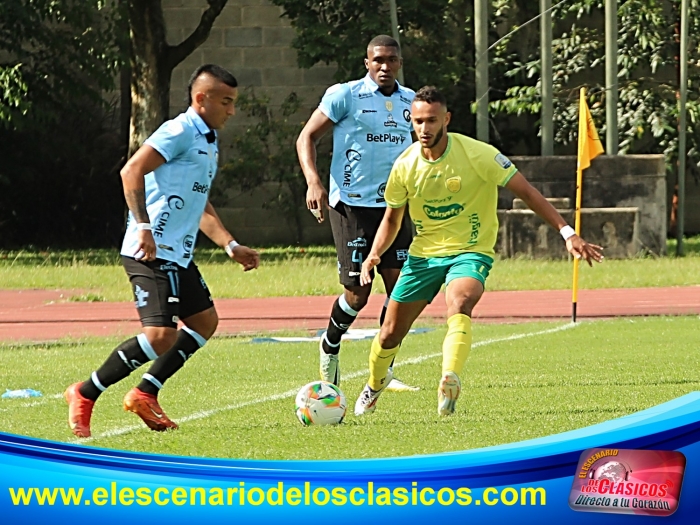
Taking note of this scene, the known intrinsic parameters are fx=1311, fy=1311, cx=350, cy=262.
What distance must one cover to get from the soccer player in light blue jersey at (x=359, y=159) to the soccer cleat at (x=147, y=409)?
5.92ft

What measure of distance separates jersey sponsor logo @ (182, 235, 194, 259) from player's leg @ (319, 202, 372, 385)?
1.69 metres

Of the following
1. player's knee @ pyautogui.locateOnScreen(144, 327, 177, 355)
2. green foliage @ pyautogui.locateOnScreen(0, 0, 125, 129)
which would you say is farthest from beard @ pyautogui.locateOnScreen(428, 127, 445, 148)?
green foliage @ pyautogui.locateOnScreen(0, 0, 125, 129)

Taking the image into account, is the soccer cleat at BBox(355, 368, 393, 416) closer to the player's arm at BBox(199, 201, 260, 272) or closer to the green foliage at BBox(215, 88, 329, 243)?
the player's arm at BBox(199, 201, 260, 272)

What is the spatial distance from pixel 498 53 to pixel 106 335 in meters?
16.9

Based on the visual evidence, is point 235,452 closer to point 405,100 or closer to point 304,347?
point 405,100

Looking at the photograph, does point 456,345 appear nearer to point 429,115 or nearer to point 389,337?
point 389,337

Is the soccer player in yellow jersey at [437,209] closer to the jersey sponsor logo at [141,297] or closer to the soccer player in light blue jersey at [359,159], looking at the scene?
the soccer player in light blue jersey at [359,159]

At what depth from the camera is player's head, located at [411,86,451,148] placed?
7.03 meters

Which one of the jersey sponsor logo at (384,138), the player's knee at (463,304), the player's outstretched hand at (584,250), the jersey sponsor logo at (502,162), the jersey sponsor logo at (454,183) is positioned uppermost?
the jersey sponsor logo at (384,138)

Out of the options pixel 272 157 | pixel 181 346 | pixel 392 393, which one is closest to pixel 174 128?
pixel 181 346

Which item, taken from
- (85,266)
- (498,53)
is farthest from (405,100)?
(498,53)

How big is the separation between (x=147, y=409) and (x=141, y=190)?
3.69 ft

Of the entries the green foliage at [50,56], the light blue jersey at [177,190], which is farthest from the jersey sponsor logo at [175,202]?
the green foliage at [50,56]

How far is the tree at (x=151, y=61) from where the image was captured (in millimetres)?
24391
